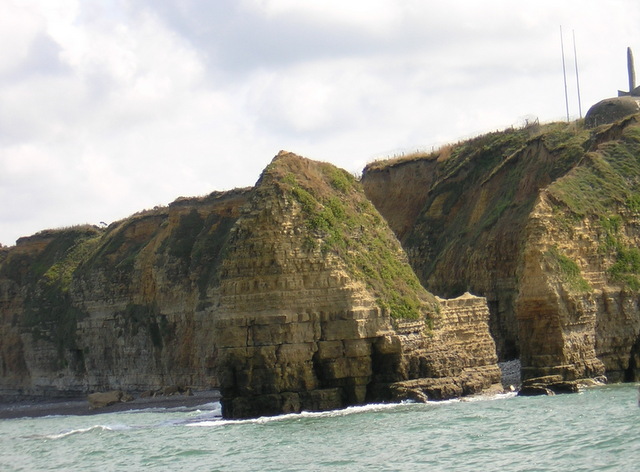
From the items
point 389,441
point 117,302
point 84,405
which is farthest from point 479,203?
point 389,441

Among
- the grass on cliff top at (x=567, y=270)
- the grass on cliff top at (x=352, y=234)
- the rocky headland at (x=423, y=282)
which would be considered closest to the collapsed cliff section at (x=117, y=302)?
the rocky headland at (x=423, y=282)

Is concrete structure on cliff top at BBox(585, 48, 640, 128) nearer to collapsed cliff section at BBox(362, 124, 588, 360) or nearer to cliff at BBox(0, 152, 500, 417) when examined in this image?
collapsed cliff section at BBox(362, 124, 588, 360)

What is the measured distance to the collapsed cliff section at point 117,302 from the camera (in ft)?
238

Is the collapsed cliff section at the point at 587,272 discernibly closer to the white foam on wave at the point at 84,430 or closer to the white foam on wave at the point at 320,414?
the white foam on wave at the point at 320,414

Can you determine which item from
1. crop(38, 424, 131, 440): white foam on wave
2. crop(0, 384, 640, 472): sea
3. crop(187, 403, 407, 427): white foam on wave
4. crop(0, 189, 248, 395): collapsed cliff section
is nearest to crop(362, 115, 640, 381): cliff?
crop(0, 384, 640, 472): sea

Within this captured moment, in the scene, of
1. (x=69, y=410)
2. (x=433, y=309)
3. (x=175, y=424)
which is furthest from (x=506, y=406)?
(x=69, y=410)

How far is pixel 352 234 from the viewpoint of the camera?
140ft

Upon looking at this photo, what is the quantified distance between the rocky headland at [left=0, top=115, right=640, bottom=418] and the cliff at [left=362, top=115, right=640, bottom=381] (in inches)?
3.1

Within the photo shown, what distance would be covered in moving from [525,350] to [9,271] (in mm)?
56013

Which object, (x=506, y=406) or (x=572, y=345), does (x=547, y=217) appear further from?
(x=506, y=406)

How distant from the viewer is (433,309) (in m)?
43.3

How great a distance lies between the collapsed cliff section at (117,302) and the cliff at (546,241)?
39.3 ft

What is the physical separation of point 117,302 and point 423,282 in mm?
22935

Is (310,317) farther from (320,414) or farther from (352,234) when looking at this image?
(352,234)
